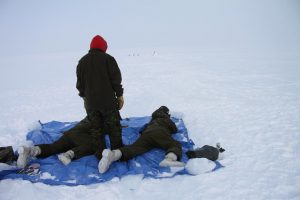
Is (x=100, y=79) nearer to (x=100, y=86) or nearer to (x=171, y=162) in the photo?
(x=100, y=86)

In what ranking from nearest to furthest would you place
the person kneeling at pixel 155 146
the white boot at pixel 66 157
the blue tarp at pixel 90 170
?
the blue tarp at pixel 90 170 → the person kneeling at pixel 155 146 → the white boot at pixel 66 157

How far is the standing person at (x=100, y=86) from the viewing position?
13.7 ft

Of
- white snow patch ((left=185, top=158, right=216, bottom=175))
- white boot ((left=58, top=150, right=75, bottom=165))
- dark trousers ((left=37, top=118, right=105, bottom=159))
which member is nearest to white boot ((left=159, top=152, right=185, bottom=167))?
white snow patch ((left=185, top=158, right=216, bottom=175))

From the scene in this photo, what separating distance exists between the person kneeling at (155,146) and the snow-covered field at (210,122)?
0.91ft

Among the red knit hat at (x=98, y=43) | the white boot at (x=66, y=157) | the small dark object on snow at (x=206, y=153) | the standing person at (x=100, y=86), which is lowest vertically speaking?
the white boot at (x=66, y=157)

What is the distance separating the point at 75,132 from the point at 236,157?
7.90ft

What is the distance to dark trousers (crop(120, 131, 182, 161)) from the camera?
429cm

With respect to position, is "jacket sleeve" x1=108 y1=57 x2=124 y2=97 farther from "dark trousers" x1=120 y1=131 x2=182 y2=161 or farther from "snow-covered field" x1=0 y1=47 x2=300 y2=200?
"snow-covered field" x1=0 y1=47 x2=300 y2=200

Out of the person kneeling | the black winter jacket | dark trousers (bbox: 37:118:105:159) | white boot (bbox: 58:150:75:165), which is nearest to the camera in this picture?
the person kneeling

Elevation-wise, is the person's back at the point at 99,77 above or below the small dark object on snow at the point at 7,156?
above

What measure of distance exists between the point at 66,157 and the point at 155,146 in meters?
1.31

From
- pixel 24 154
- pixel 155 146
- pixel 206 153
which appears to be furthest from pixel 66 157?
pixel 206 153

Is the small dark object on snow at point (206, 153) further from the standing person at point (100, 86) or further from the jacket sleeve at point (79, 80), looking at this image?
the jacket sleeve at point (79, 80)

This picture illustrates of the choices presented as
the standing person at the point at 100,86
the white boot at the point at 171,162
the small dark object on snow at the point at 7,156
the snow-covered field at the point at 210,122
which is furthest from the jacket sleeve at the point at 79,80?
the white boot at the point at 171,162
